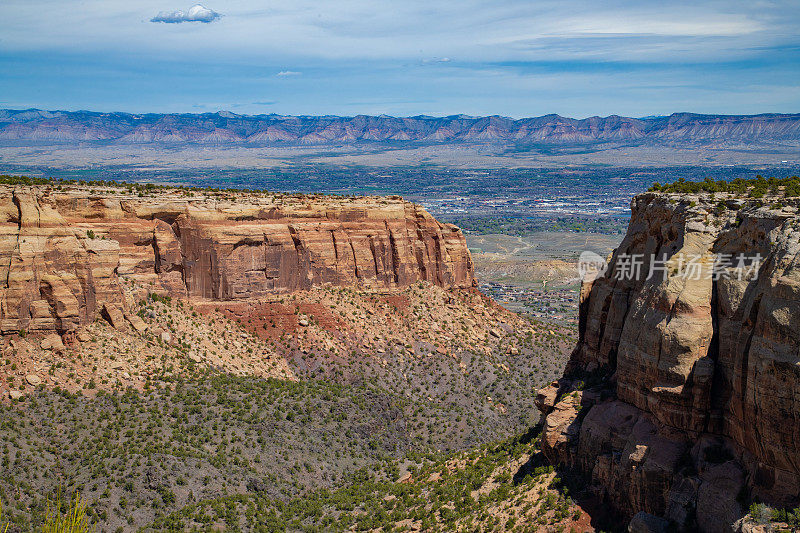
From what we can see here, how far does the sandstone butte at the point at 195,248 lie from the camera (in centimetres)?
5259

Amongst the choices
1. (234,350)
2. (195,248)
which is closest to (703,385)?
(234,350)

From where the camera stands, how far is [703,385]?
101ft

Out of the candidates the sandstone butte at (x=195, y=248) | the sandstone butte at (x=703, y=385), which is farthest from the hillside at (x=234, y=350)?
the sandstone butte at (x=703, y=385)

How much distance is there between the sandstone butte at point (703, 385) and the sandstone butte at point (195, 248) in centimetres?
3588

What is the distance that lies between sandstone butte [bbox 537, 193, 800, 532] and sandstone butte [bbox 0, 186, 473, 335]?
35.9 metres

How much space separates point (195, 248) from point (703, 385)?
46.7m

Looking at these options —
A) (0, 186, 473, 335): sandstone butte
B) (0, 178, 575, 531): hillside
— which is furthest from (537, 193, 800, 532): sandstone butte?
(0, 186, 473, 335): sandstone butte

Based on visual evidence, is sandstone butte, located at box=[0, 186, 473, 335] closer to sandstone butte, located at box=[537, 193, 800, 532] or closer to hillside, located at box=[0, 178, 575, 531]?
hillside, located at box=[0, 178, 575, 531]

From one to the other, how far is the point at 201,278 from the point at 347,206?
17874 mm

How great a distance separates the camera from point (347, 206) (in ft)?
254

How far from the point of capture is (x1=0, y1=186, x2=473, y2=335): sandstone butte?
173 feet

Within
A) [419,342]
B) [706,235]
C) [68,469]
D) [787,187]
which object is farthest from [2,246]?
[787,187]

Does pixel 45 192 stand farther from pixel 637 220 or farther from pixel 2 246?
pixel 637 220

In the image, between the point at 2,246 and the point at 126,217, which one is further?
the point at 126,217
